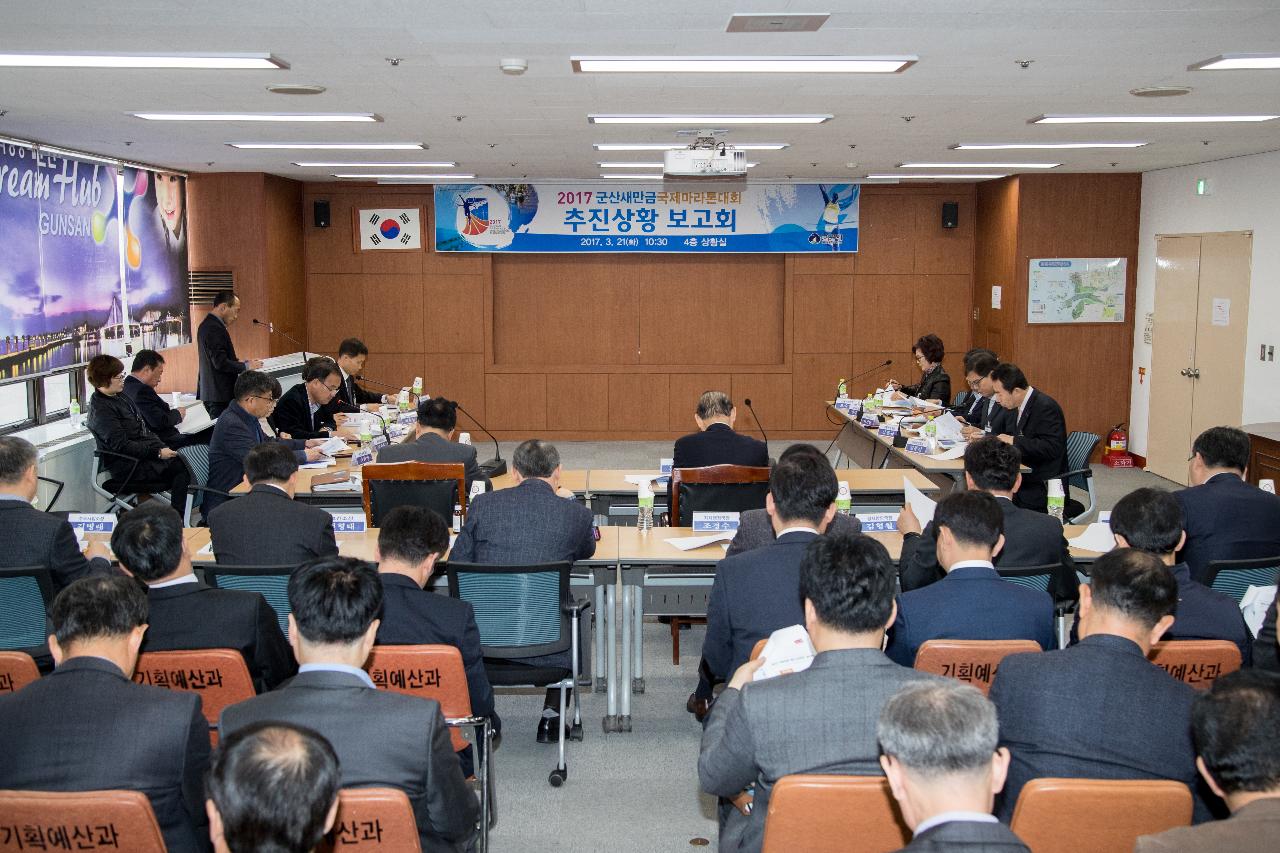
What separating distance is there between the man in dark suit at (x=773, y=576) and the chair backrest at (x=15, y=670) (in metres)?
1.94

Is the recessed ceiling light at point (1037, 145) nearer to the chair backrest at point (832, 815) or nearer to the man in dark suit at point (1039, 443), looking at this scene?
the man in dark suit at point (1039, 443)

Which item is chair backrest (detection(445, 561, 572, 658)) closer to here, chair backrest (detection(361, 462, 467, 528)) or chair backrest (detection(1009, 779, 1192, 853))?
chair backrest (detection(361, 462, 467, 528))

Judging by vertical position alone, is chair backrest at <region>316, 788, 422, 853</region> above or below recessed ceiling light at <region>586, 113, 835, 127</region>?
below

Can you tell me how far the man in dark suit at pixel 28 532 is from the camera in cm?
405

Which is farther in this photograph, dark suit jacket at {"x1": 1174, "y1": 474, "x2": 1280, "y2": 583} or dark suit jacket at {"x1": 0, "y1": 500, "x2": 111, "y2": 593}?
dark suit jacket at {"x1": 1174, "y1": 474, "x2": 1280, "y2": 583}

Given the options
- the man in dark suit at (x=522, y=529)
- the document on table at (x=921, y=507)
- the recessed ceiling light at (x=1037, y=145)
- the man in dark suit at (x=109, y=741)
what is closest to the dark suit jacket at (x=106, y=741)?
the man in dark suit at (x=109, y=741)

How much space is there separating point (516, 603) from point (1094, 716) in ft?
7.00

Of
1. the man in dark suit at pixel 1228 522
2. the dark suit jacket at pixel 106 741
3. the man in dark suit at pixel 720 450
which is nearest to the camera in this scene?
the dark suit jacket at pixel 106 741

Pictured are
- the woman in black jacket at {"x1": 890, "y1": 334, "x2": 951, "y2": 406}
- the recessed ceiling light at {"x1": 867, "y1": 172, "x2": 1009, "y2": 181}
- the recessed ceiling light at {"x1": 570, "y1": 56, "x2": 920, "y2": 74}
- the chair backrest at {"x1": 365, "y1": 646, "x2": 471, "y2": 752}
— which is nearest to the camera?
the chair backrest at {"x1": 365, "y1": 646, "x2": 471, "y2": 752}

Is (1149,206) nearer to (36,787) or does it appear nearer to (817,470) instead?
(817,470)

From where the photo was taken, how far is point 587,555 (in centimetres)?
464

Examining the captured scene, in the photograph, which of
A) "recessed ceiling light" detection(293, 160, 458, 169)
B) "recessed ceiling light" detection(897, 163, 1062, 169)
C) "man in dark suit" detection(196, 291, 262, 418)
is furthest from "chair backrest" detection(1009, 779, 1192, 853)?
"recessed ceiling light" detection(293, 160, 458, 169)

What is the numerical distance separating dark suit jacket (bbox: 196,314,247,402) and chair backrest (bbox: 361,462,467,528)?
4.32m

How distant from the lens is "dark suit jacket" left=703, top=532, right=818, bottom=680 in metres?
3.53
